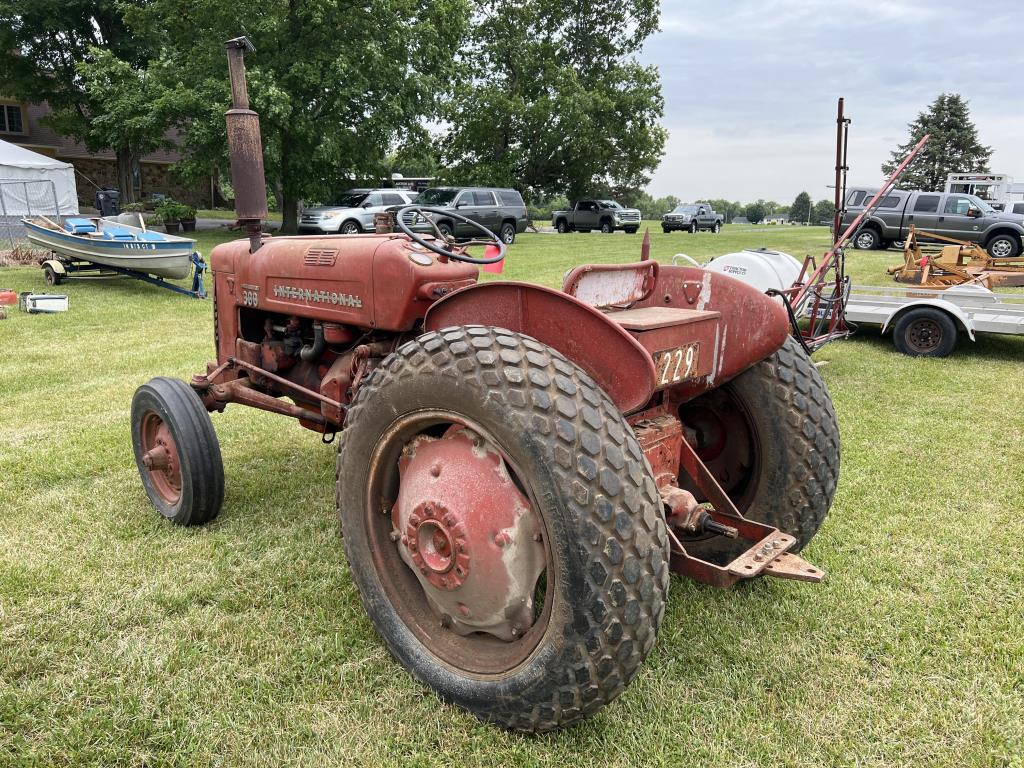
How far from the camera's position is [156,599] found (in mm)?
2783

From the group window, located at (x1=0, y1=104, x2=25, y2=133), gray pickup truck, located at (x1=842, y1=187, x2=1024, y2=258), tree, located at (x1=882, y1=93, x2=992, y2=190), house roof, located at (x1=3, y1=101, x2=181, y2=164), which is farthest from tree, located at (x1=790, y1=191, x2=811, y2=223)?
window, located at (x1=0, y1=104, x2=25, y2=133)

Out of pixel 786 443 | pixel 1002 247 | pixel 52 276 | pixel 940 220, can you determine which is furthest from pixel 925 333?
pixel 940 220

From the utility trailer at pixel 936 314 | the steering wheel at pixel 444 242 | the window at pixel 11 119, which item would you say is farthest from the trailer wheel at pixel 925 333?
the window at pixel 11 119

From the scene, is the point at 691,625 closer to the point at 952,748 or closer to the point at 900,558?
the point at 952,748

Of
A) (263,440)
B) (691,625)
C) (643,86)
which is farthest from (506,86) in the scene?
(691,625)

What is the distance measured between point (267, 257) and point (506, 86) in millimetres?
33198

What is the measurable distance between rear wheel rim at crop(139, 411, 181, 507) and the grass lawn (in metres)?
0.18

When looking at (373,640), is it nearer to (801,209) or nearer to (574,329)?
(574,329)

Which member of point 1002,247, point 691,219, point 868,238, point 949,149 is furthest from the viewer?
point 949,149

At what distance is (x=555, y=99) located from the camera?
31.8m

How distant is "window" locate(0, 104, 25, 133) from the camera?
29.7m

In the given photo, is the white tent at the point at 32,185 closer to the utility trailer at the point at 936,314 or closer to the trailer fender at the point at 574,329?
the utility trailer at the point at 936,314

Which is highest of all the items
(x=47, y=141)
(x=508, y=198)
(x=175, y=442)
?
(x=47, y=141)

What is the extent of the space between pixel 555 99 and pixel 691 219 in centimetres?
848
